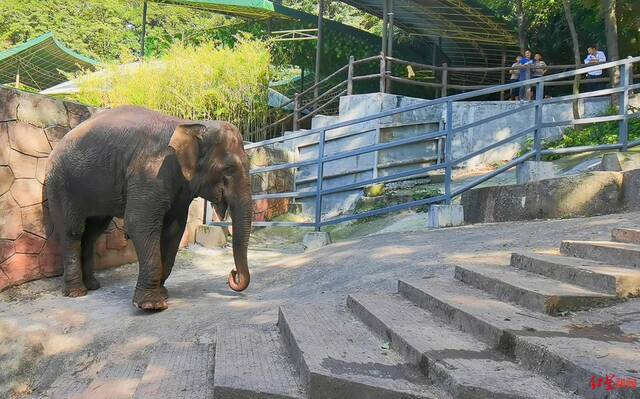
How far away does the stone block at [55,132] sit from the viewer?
6305 millimetres

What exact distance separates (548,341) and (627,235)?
211 cm

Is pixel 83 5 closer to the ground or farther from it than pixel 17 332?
farther from it

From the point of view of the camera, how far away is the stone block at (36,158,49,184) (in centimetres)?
614

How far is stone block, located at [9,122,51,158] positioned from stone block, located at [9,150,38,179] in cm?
5

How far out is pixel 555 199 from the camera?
20.4 ft

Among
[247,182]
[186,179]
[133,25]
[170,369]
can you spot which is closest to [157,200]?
[186,179]

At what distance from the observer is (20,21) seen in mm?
27938

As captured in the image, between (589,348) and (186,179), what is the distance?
3616 millimetres

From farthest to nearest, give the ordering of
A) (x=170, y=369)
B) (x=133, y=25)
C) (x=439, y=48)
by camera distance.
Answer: (x=133, y=25) → (x=439, y=48) → (x=170, y=369)

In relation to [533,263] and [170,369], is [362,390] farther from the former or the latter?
[533,263]

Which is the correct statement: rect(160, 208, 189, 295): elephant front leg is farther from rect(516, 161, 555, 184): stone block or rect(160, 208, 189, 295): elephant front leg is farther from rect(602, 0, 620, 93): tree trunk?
rect(602, 0, 620, 93): tree trunk

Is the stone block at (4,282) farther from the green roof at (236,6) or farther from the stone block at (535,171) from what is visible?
the green roof at (236,6)

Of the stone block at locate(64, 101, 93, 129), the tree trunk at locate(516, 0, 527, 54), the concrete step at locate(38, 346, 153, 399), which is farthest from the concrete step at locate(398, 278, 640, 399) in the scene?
the tree trunk at locate(516, 0, 527, 54)

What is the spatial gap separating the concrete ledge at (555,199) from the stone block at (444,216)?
273 millimetres
